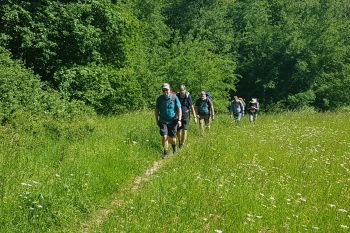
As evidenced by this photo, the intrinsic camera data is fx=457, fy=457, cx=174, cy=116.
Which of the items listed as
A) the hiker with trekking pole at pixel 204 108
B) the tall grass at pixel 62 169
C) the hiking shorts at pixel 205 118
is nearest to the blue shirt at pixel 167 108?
the tall grass at pixel 62 169

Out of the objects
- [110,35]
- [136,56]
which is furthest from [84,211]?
[136,56]

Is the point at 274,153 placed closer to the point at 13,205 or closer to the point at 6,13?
the point at 13,205

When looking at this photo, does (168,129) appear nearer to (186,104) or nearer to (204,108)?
(186,104)

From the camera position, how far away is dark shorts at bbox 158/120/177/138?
12.0 metres

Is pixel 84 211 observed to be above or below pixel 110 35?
below

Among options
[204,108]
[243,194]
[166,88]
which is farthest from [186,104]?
[243,194]

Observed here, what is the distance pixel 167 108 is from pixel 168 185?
4.44 meters

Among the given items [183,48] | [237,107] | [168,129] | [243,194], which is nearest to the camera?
[243,194]

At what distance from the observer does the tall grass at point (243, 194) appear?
603 cm

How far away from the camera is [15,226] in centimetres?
578

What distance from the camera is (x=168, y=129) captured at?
12.4 metres

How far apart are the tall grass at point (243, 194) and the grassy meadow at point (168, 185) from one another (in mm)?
18

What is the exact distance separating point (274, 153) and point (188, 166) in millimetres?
2794

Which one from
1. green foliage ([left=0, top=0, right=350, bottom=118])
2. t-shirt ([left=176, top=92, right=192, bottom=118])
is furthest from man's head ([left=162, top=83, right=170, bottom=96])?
green foliage ([left=0, top=0, right=350, bottom=118])
